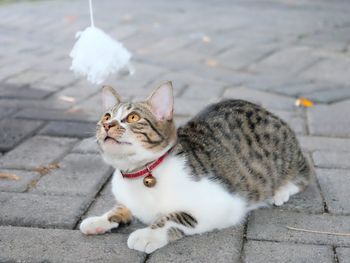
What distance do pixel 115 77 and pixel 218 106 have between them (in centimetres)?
240

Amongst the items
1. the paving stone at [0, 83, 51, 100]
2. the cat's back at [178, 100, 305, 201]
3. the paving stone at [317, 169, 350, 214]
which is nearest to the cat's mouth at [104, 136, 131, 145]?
the cat's back at [178, 100, 305, 201]

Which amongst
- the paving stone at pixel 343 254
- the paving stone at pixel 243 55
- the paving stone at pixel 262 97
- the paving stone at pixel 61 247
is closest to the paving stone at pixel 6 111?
the paving stone at pixel 262 97

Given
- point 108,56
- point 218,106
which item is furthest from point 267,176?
point 108,56

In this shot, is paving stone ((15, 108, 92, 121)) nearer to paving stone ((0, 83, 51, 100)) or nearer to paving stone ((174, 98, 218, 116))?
paving stone ((0, 83, 51, 100))

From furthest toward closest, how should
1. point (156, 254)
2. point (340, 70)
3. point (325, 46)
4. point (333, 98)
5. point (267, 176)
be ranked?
point (325, 46), point (340, 70), point (333, 98), point (267, 176), point (156, 254)

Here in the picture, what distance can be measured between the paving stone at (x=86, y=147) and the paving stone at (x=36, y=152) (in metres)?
0.05

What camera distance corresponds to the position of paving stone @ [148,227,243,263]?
95.7 inches

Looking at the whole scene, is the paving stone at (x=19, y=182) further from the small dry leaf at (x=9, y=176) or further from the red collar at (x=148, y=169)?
the red collar at (x=148, y=169)

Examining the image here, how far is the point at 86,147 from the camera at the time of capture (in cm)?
374

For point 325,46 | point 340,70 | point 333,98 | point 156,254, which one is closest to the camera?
point 156,254

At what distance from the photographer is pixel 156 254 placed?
2.47 metres

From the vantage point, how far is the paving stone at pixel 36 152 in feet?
11.4

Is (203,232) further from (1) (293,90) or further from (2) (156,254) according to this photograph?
(1) (293,90)

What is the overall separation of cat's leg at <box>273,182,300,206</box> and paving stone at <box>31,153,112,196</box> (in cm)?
97
